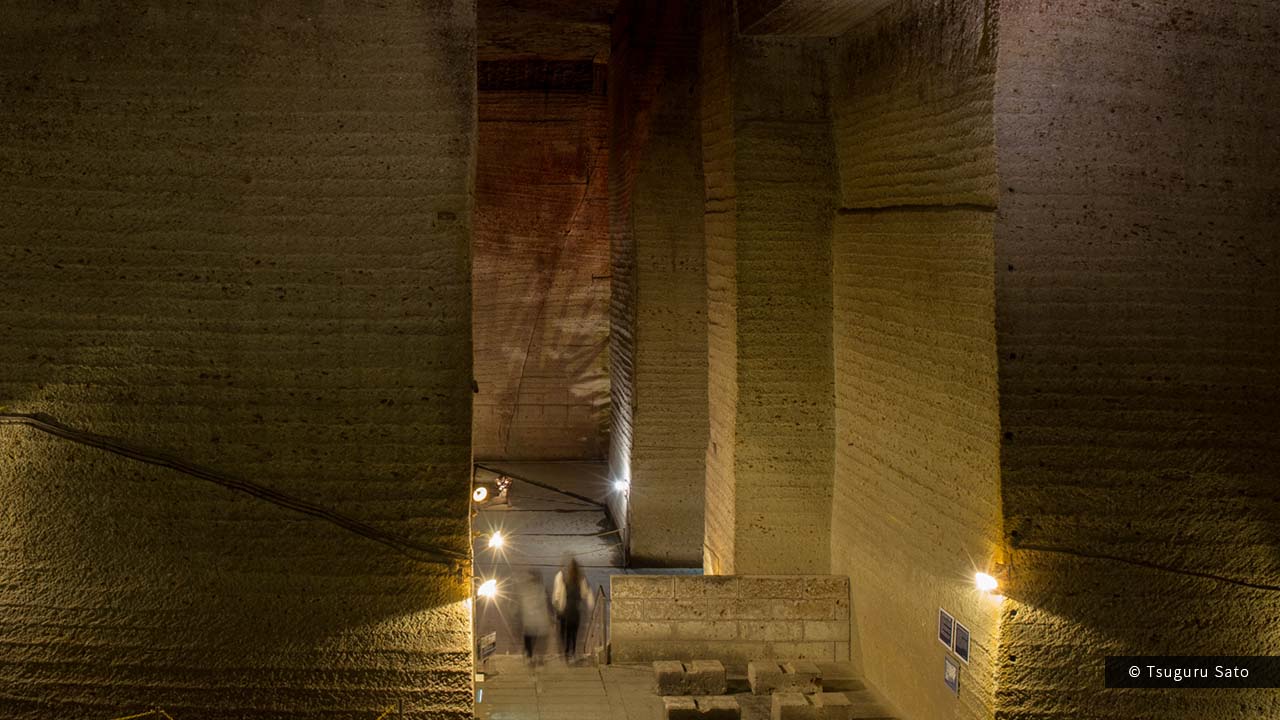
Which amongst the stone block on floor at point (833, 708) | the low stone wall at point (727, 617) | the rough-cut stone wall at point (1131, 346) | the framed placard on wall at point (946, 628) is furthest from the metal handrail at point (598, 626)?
the rough-cut stone wall at point (1131, 346)

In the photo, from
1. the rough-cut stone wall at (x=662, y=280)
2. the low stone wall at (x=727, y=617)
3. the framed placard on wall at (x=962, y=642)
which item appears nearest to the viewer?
the framed placard on wall at (x=962, y=642)

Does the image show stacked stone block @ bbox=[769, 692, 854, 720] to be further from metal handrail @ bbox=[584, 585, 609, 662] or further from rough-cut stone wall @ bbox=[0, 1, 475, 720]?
rough-cut stone wall @ bbox=[0, 1, 475, 720]

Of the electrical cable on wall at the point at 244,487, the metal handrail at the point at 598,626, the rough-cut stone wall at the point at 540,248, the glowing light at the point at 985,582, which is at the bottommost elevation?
the metal handrail at the point at 598,626

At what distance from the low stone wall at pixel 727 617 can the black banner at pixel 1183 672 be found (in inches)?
96.0

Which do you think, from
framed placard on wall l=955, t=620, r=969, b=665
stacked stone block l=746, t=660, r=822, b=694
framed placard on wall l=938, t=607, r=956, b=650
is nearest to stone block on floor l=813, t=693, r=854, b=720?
stacked stone block l=746, t=660, r=822, b=694

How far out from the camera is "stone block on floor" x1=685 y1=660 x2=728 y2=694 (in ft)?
24.8

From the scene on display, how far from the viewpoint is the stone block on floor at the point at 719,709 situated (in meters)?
6.99

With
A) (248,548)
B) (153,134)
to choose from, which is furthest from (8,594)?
(153,134)

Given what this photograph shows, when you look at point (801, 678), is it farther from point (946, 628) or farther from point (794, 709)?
point (946, 628)

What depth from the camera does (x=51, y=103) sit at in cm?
543

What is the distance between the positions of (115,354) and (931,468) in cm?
428

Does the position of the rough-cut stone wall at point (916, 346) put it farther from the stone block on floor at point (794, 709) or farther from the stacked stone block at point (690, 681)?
the stacked stone block at point (690, 681)

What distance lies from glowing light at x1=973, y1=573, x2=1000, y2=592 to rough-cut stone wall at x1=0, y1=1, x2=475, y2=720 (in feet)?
8.67

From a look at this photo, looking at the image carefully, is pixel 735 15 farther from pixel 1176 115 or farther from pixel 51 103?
pixel 51 103
